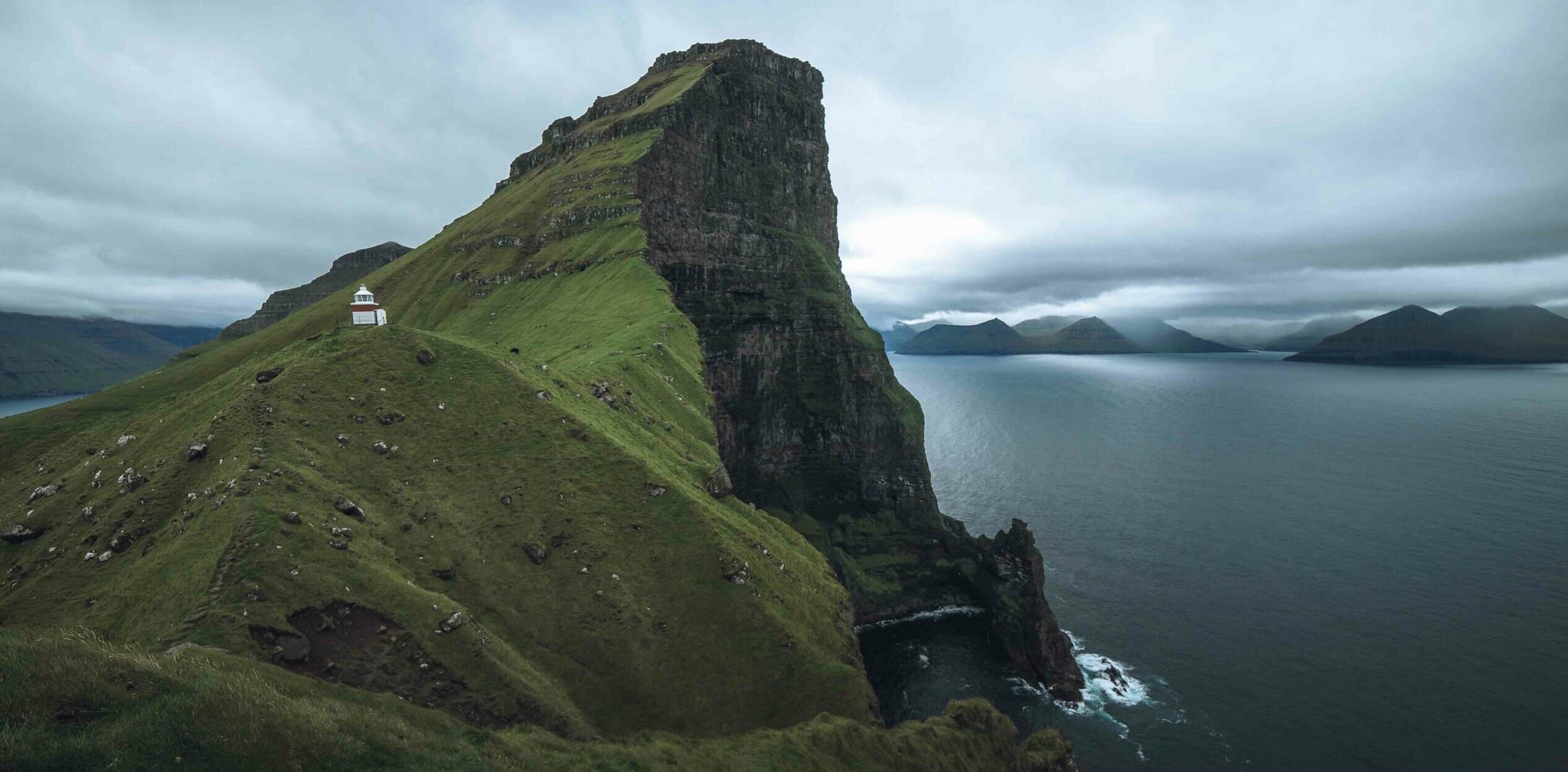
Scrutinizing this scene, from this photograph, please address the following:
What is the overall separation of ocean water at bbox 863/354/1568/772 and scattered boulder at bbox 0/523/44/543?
2876 inches

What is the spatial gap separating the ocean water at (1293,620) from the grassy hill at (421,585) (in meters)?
33.2

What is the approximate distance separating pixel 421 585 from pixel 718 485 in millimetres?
22246

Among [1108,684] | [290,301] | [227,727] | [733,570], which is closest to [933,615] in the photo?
[1108,684]

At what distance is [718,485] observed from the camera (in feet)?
161

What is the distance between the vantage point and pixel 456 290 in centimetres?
11988

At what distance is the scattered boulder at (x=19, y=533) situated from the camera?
3133cm

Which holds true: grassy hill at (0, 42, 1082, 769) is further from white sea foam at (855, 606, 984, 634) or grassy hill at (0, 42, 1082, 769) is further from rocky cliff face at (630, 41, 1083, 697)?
white sea foam at (855, 606, 984, 634)

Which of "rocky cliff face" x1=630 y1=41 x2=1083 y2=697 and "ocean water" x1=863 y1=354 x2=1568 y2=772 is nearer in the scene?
"ocean water" x1=863 y1=354 x2=1568 y2=772

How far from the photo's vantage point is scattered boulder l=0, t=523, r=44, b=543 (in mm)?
31328

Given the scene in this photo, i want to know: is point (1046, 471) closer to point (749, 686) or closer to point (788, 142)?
point (788, 142)

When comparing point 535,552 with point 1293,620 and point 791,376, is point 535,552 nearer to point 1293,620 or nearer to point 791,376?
point 791,376

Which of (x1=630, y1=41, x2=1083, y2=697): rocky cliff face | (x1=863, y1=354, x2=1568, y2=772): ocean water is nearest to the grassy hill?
(x1=863, y1=354, x2=1568, y2=772): ocean water

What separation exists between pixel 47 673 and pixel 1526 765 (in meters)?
97.2

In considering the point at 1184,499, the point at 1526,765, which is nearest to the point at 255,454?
the point at 1526,765
